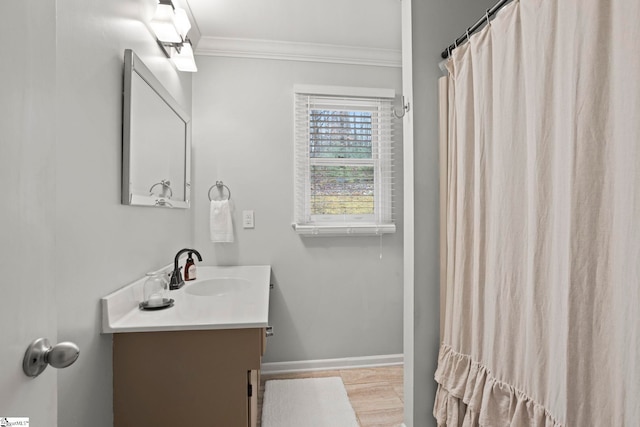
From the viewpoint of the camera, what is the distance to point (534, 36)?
93cm

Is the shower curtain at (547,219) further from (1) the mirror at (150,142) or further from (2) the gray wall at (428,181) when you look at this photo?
(1) the mirror at (150,142)

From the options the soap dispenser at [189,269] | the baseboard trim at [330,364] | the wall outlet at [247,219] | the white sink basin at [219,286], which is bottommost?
the baseboard trim at [330,364]

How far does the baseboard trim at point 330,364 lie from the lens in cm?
236

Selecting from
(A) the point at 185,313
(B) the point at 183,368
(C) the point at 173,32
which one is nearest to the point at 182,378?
(B) the point at 183,368

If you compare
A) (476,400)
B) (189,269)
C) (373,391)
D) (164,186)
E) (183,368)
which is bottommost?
(373,391)

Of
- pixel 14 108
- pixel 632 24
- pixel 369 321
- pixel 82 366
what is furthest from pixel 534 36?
pixel 369 321

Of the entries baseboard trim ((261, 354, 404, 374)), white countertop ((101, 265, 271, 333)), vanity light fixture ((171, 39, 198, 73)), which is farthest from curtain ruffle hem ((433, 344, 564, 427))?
vanity light fixture ((171, 39, 198, 73))

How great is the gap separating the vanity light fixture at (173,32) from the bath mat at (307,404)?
2.12 metres

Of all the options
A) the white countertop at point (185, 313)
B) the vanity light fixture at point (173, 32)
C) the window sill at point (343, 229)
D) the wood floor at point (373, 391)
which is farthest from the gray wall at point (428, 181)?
the vanity light fixture at point (173, 32)

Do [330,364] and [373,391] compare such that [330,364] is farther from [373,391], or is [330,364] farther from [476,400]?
[476,400]

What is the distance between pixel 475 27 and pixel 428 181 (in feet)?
2.11

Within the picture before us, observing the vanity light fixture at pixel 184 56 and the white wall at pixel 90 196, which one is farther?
the vanity light fixture at pixel 184 56

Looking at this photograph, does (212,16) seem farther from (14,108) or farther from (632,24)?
(632,24)

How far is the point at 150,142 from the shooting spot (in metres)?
1.50
